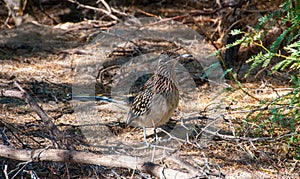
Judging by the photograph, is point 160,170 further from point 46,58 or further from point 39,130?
point 46,58

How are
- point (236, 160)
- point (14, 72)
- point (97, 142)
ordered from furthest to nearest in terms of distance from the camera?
1. point (14, 72)
2. point (97, 142)
3. point (236, 160)

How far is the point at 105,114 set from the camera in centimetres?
590

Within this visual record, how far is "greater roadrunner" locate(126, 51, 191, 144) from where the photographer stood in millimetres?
5031

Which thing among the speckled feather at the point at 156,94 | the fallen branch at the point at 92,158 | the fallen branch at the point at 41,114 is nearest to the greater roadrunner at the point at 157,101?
the speckled feather at the point at 156,94

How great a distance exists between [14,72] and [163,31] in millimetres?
2380

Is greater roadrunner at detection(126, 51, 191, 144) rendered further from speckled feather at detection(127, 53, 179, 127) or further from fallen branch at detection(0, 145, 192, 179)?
fallen branch at detection(0, 145, 192, 179)

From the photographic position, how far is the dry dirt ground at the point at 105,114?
4539 mm

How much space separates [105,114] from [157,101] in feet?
3.25

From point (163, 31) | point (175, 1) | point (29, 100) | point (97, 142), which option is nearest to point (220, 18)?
point (163, 31)

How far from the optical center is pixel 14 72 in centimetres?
668

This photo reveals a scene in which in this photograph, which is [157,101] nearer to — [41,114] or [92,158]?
[41,114]

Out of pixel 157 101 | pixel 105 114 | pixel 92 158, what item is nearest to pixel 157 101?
pixel 157 101

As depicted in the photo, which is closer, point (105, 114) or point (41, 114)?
point (41, 114)

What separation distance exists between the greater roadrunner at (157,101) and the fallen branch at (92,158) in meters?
1.17
